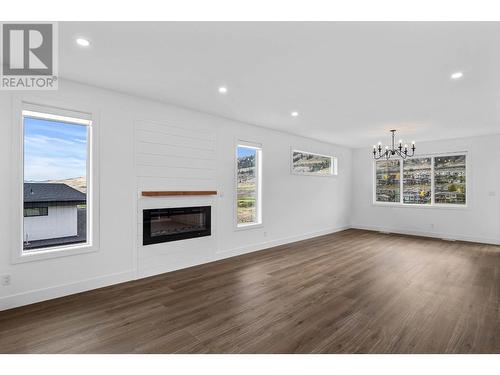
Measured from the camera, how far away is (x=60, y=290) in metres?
3.10

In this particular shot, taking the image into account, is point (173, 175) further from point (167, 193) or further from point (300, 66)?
point (300, 66)

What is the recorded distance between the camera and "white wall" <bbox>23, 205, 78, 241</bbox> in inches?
121

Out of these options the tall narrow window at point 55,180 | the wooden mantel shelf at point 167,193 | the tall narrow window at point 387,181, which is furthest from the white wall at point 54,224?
the tall narrow window at point 387,181

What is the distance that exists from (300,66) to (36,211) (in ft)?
11.7

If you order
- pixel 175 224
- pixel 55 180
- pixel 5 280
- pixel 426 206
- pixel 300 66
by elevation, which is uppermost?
pixel 300 66

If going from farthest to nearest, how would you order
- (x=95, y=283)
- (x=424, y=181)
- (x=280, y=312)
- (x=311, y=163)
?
(x=424, y=181) → (x=311, y=163) → (x=95, y=283) → (x=280, y=312)

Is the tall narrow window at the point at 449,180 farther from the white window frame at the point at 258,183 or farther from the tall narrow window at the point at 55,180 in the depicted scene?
the tall narrow window at the point at 55,180

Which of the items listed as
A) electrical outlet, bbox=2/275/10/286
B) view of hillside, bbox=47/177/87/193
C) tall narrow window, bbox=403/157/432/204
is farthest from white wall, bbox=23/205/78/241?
tall narrow window, bbox=403/157/432/204

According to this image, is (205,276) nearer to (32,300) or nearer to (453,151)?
(32,300)

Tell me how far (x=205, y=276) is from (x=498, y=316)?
347 centimetres

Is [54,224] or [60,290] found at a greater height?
[54,224]

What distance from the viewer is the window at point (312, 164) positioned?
644 cm

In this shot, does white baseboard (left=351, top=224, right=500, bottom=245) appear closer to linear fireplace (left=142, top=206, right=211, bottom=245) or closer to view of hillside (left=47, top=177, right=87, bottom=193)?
linear fireplace (left=142, top=206, right=211, bottom=245)

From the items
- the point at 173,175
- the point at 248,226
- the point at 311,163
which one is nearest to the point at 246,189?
the point at 248,226
